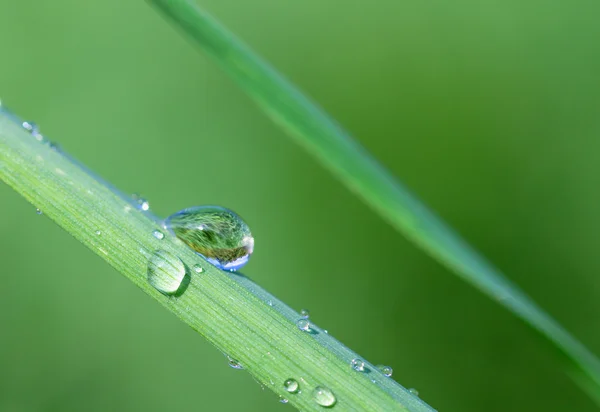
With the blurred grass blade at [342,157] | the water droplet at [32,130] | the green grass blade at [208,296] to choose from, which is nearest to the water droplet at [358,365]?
the green grass blade at [208,296]

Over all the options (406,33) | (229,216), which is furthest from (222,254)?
(406,33)

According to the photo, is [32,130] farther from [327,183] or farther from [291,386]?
[327,183]

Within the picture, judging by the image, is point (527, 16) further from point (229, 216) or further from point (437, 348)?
point (229, 216)

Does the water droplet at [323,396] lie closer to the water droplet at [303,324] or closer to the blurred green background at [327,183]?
the water droplet at [303,324]

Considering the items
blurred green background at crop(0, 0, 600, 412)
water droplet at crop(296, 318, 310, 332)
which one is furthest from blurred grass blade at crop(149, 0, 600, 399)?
blurred green background at crop(0, 0, 600, 412)

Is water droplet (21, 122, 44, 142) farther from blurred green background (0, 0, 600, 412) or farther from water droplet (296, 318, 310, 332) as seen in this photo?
Answer: blurred green background (0, 0, 600, 412)

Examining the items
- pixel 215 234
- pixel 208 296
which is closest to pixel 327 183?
pixel 215 234

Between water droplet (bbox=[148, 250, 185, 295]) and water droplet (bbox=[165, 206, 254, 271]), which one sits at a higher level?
water droplet (bbox=[165, 206, 254, 271])
